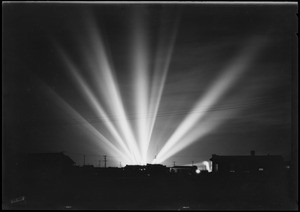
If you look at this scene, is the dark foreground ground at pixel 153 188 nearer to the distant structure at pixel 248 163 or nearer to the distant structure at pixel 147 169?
the distant structure at pixel 147 169

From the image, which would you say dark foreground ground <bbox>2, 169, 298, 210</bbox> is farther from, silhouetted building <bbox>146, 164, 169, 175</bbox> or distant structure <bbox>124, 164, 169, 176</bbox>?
silhouetted building <bbox>146, 164, 169, 175</bbox>

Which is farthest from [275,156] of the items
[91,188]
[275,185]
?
[91,188]

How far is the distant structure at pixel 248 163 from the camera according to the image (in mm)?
46500

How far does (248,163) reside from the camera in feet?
155

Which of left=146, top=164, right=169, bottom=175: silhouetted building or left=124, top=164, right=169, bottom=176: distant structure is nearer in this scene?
left=124, top=164, right=169, bottom=176: distant structure

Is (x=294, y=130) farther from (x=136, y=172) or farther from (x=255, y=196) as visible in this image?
(x=136, y=172)

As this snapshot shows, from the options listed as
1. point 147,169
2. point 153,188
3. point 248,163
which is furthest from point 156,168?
point 153,188

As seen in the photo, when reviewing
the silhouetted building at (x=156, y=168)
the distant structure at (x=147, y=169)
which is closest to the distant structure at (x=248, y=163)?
the silhouetted building at (x=156, y=168)

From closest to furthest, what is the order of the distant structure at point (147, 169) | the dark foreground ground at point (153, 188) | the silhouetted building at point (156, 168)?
1. the dark foreground ground at point (153, 188)
2. the distant structure at point (147, 169)
3. the silhouetted building at point (156, 168)

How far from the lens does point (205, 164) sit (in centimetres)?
5303

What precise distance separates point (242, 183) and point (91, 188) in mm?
13785

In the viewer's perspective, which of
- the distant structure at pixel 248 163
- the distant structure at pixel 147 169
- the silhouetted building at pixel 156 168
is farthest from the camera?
the distant structure at pixel 248 163

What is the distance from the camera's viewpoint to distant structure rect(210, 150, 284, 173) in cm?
4650

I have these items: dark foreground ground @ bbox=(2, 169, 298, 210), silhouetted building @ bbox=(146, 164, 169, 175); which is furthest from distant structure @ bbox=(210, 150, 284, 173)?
dark foreground ground @ bbox=(2, 169, 298, 210)
